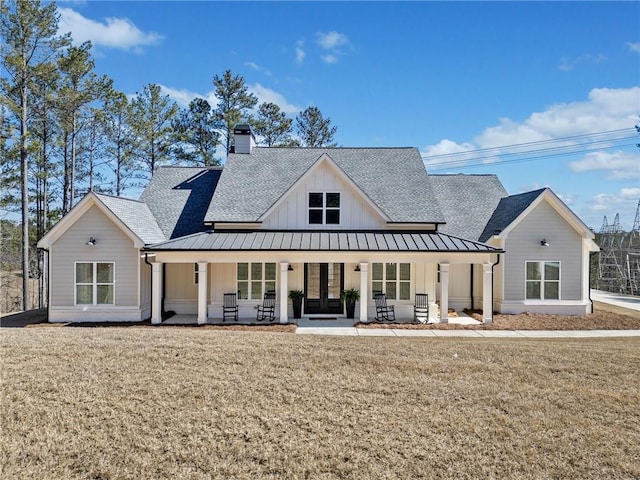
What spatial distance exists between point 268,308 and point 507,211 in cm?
1126

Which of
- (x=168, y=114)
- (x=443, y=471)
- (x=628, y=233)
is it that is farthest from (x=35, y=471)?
(x=628, y=233)

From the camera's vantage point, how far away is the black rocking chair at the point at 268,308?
15.0m

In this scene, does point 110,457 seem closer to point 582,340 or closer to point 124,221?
Result: point 124,221

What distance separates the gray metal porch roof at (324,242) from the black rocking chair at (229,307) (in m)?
2.29

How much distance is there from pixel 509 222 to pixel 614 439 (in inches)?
475

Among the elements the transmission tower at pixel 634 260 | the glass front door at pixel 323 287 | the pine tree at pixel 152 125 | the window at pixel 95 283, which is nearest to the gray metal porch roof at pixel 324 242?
the glass front door at pixel 323 287

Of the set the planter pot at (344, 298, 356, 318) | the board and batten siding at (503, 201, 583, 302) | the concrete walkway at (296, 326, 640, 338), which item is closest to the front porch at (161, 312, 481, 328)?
the planter pot at (344, 298, 356, 318)

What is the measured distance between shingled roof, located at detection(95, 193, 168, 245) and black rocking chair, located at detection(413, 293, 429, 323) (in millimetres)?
10480

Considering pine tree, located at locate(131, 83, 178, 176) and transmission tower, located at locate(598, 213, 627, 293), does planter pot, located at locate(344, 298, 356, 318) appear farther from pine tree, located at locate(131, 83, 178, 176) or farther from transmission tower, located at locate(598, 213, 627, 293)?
transmission tower, located at locate(598, 213, 627, 293)

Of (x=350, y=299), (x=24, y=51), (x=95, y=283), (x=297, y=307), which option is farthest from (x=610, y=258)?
(x=24, y=51)

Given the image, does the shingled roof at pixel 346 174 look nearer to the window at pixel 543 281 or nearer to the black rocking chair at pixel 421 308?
the black rocking chair at pixel 421 308

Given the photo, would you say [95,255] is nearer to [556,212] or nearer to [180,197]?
[180,197]

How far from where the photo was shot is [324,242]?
1474 cm

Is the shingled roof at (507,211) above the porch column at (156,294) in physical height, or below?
above
